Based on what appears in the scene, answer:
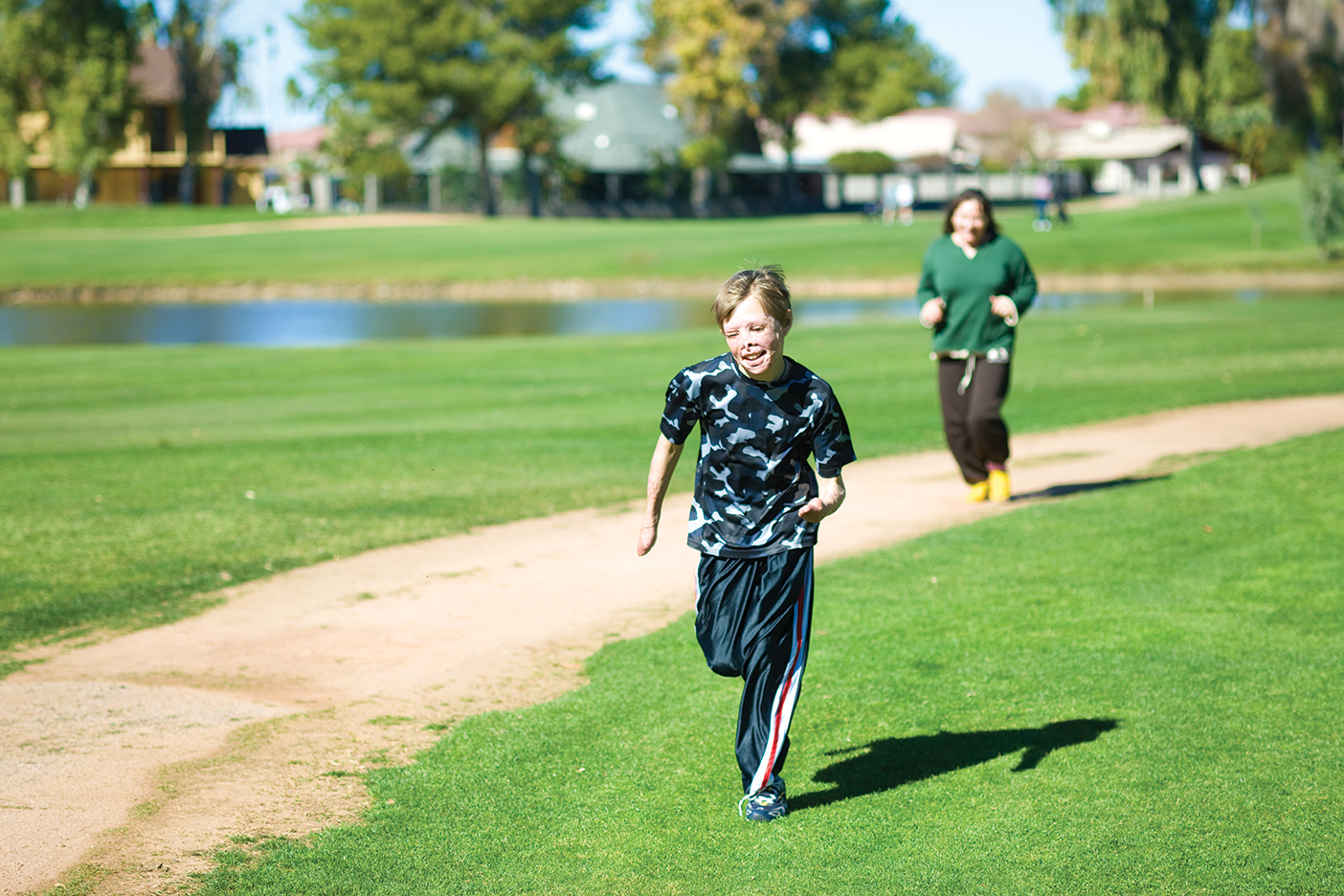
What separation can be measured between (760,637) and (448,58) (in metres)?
74.7

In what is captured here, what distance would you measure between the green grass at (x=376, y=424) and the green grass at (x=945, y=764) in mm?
3221

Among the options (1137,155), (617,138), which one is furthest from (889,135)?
(617,138)

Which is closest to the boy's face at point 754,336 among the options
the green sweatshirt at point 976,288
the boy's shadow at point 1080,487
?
the green sweatshirt at point 976,288

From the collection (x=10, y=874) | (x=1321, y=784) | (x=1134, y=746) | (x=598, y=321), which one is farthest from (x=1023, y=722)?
(x=598, y=321)

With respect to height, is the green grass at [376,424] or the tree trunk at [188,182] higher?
the tree trunk at [188,182]

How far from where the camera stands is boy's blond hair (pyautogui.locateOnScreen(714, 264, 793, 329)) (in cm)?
449

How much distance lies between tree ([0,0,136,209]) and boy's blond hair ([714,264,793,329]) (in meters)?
76.2

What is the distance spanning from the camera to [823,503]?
4590mm

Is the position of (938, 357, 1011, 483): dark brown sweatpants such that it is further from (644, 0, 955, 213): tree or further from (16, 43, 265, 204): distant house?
(16, 43, 265, 204): distant house

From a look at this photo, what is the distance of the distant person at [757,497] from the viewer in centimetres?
456

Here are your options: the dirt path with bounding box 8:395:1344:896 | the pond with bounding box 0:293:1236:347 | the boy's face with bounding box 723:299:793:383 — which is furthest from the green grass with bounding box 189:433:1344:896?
the pond with bounding box 0:293:1236:347

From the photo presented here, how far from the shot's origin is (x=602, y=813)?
484 cm

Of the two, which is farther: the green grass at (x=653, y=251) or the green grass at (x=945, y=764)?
the green grass at (x=653, y=251)

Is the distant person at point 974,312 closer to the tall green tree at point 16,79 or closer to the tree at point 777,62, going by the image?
the tree at point 777,62
